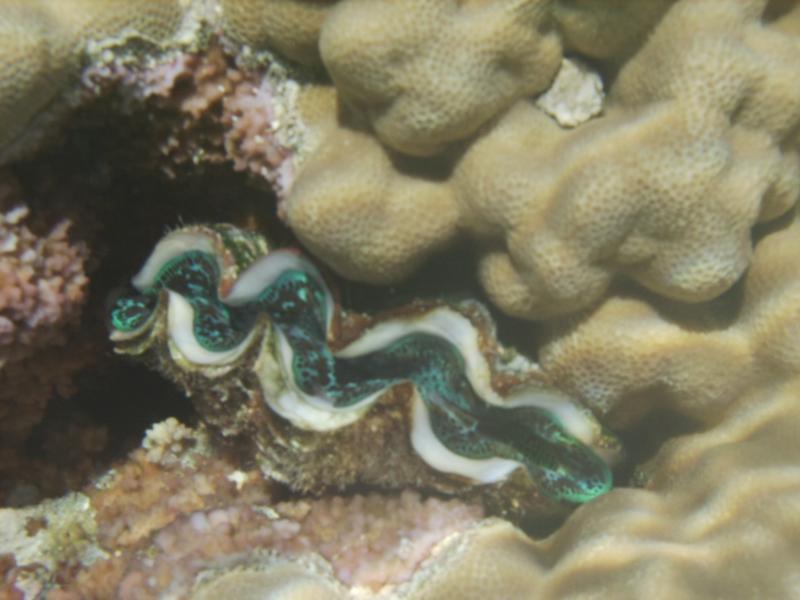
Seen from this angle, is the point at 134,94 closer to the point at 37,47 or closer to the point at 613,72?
the point at 37,47

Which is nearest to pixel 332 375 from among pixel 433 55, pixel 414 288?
pixel 414 288

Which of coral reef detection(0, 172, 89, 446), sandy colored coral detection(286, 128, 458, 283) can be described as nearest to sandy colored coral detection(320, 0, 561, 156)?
sandy colored coral detection(286, 128, 458, 283)

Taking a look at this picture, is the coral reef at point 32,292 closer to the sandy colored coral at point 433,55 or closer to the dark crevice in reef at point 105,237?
the dark crevice in reef at point 105,237

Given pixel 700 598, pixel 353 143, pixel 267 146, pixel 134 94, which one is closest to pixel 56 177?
pixel 134 94

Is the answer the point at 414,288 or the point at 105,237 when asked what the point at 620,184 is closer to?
the point at 414,288

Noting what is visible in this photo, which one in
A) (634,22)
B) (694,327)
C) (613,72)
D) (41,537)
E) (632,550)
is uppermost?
(634,22)

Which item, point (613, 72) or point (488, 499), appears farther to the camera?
point (488, 499)

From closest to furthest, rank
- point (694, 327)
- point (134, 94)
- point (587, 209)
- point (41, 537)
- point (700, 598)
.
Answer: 1. point (700, 598)
2. point (587, 209)
3. point (134, 94)
4. point (694, 327)
5. point (41, 537)
